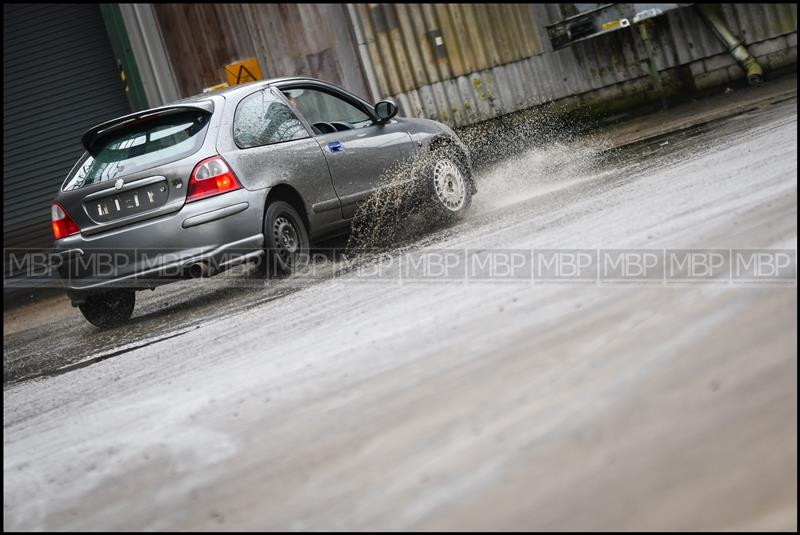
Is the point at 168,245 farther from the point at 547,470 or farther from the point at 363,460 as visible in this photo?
the point at 547,470

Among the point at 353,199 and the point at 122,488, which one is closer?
the point at 122,488

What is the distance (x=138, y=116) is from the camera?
8789 millimetres

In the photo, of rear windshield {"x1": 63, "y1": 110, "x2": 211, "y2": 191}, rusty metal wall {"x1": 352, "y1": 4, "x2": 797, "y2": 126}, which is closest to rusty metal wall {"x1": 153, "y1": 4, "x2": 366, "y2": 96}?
rusty metal wall {"x1": 352, "y1": 4, "x2": 797, "y2": 126}

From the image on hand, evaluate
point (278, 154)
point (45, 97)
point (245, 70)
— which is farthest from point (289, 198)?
point (45, 97)

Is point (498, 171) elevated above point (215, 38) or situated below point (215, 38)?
below

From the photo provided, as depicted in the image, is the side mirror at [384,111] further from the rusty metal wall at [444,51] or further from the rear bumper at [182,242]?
the rusty metal wall at [444,51]

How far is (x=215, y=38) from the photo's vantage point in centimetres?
1733

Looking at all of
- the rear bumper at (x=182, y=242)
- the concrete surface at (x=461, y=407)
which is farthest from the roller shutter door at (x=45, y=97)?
the concrete surface at (x=461, y=407)

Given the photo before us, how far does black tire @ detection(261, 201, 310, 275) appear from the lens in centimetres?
853

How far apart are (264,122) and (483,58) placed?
814 cm

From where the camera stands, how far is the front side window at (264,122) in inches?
345

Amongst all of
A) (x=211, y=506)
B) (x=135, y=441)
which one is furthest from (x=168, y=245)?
(x=211, y=506)

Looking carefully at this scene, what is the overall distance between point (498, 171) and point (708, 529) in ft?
31.7

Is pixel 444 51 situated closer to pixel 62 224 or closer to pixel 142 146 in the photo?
pixel 142 146
